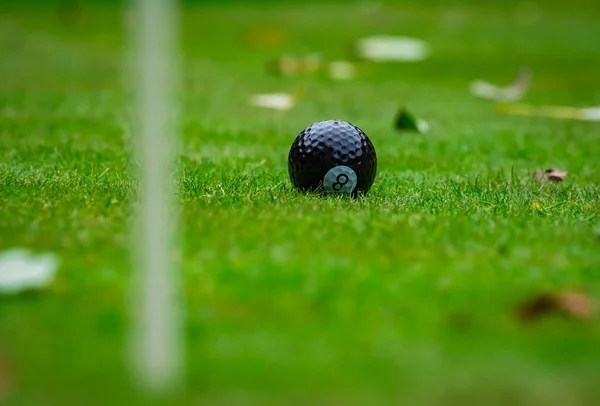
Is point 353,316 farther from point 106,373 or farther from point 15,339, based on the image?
point 15,339

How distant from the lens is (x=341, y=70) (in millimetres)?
15328

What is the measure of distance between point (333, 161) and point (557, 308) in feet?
7.98

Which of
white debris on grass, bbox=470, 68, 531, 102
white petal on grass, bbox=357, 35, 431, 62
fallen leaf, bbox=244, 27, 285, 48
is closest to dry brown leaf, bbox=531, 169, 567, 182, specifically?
white debris on grass, bbox=470, 68, 531, 102

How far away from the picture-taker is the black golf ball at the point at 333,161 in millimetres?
5504

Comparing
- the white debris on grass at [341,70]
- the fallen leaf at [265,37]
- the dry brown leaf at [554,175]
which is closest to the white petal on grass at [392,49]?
the white debris on grass at [341,70]

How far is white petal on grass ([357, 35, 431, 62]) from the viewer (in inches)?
651

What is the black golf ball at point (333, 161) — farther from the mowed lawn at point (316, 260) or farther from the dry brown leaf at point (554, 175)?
the dry brown leaf at point (554, 175)

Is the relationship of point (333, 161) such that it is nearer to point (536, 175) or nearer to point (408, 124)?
point (536, 175)

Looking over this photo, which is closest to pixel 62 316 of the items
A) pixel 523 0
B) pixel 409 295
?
pixel 409 295

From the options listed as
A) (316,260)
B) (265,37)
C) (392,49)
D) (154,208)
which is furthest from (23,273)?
(265,37)

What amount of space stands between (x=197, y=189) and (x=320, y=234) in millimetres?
1438

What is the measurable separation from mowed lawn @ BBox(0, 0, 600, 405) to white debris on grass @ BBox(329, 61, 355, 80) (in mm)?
Answer: 4215

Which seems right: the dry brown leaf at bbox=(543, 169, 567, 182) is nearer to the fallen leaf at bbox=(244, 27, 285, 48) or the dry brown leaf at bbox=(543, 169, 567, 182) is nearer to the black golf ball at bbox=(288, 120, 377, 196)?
the black golf ball at bbox=(288, 120, 377, 196)

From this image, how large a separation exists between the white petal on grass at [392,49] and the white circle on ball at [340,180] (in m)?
11.1
